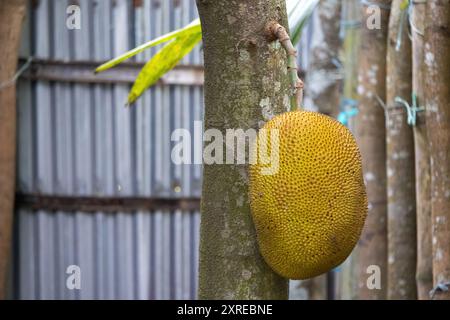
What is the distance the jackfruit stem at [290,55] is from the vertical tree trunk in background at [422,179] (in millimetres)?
778

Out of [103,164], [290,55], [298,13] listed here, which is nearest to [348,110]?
[103,164]

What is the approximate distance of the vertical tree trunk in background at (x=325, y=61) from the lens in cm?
267

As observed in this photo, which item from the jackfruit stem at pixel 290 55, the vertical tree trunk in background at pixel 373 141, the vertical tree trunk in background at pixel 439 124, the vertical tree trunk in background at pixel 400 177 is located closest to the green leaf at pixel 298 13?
the jackfruit stem at pixel 290 55

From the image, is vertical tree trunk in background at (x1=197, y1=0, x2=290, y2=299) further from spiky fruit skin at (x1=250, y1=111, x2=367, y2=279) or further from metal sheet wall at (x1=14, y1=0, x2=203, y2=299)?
metal sheet wall at (x1=14, y1=0, x2=203, y2=299)

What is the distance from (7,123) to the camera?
3.01m

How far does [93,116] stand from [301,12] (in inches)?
88.8

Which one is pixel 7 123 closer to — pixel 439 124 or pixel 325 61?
pixel 325 61

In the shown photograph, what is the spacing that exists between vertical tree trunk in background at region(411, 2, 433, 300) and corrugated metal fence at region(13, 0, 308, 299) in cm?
171

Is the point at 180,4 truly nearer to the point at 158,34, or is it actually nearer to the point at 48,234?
the point at 158,34

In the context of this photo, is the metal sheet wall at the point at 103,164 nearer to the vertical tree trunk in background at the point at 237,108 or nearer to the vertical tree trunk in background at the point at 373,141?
the vertical tree trunk in background at the point at 373,141

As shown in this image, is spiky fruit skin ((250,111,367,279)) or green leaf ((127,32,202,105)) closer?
spiky fruit skin ((250,111,367,279))

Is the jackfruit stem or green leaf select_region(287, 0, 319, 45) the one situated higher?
green leaf select_region(287, 0, 319, 45)

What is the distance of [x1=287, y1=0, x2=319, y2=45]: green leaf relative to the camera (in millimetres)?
1162

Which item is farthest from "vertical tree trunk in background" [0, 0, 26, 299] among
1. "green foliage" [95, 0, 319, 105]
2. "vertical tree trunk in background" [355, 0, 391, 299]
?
"green foliage" [95, 0, 319, 105]
